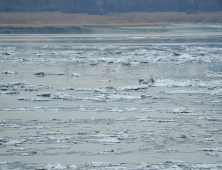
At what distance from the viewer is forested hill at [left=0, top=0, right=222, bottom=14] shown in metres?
84.0

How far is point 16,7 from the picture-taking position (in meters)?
83.8

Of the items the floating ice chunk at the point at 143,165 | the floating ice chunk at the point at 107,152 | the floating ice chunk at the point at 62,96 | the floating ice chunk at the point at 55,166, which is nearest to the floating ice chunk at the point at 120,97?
the floating ice chunk at the point at 62,96

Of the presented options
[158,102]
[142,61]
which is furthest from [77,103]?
[142,61]

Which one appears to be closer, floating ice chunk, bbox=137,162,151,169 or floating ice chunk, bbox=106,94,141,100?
Result: floating ice chunk, bbox=137,162,151,169

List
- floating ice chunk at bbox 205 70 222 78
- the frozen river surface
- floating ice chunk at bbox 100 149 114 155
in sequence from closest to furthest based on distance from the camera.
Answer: the frozen river surface
floating ice chunk at bbox 100 149 114 155
floating ice chunk at bbox 205 70 222 78

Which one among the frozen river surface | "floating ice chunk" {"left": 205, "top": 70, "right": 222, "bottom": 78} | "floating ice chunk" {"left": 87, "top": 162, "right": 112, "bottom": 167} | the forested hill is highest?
the forested hill

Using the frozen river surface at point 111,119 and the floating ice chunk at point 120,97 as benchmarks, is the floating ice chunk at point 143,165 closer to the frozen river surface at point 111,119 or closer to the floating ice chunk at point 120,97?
the frozen river surface at point 111,119

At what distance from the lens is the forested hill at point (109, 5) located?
84.0 meters

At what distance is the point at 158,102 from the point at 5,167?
14.5 feet

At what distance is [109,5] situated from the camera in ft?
290

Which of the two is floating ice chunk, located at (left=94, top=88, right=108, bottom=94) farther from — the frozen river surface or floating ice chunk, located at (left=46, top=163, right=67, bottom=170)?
floating ice chunk, located at (left=46, top=163, right=67, bottom=170)

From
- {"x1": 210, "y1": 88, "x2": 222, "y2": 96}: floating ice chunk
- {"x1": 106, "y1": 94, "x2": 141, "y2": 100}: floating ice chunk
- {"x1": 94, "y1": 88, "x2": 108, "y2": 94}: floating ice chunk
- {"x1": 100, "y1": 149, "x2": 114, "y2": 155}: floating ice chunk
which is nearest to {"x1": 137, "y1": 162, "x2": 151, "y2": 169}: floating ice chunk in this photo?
{"x1": 100, "y1": 149, "x2": 114, "y2": 155}: floating ice chunk

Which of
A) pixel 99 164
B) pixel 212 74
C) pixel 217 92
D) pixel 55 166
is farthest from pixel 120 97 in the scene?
pixel 212 74

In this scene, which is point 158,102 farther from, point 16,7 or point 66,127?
point 16,7
